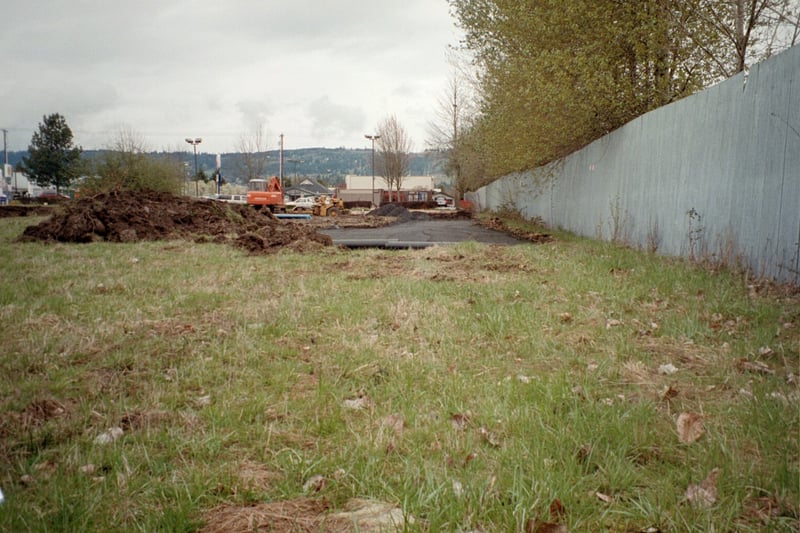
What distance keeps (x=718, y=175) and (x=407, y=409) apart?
669cm

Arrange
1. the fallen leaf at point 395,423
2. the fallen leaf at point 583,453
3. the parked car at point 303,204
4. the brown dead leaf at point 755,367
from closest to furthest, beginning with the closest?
1. the fallen leaf at point 583,453
2. the fallen leaf at point 395,423
3. the brown dead leaf at point 755,367
4. the parked car at point 303,204

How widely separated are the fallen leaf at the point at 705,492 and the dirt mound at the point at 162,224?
385 inches

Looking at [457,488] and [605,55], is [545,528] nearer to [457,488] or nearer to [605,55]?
[457,488]

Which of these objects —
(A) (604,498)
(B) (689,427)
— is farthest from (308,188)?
(A) (604,498)

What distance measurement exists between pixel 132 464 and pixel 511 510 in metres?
1.68

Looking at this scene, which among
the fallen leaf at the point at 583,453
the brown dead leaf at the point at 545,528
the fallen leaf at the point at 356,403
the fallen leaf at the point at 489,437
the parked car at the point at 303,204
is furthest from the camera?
the parked car at the point at 303,204

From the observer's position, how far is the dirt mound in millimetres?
12719

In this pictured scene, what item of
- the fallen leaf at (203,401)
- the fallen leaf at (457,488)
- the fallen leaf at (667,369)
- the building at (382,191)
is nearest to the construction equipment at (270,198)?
the fallen leaf at (203,401)

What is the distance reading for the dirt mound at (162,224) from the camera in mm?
12719

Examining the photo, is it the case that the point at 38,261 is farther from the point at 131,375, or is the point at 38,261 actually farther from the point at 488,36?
the point at 488,36

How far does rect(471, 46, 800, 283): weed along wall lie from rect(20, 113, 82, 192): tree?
73.1 m

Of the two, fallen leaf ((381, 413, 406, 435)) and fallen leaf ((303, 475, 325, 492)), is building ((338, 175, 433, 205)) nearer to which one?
fallen leaf ((381, 413, 406, 435))

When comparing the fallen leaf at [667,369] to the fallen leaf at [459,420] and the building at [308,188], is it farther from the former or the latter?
the building at [308,188]

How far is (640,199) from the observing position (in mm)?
10797
